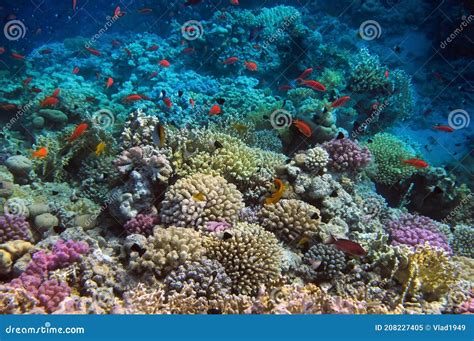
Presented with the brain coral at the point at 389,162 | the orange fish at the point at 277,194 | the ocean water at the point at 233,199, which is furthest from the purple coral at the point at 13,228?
the brain coral at the point at 389,162

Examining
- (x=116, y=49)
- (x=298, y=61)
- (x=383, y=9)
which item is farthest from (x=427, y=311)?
(x=116, y=49)

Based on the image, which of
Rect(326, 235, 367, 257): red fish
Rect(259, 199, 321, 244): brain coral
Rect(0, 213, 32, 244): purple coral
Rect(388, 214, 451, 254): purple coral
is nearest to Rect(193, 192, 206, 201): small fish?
Rect(259, 199, 321, 244): brain coral

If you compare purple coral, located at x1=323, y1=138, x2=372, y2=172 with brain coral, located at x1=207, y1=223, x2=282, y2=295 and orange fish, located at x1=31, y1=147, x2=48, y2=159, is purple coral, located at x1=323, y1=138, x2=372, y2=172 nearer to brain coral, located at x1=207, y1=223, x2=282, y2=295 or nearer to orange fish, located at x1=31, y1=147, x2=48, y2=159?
brain coral, located at x1=207, y1=223, x2=282, y2=295

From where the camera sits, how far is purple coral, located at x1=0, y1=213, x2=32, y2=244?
4.98 m

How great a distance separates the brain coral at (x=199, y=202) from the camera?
4.81m

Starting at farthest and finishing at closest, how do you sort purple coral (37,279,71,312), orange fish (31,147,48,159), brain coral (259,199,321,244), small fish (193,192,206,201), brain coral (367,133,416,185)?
brain coral (367,133,416,185), orange fish (31,147,48,159), brain coral (259,199,321,244), small fish (193,192,206,201), purple coral (37,279,71,312)

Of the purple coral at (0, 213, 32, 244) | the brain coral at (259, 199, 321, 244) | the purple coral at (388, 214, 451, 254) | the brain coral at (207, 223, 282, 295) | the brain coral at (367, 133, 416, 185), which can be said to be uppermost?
the brain coral at (367, 133, 416, 185)

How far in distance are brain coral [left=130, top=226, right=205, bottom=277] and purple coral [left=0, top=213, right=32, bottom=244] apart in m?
1.84

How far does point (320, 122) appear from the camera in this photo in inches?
285

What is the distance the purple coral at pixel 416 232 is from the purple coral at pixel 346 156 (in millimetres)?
1144

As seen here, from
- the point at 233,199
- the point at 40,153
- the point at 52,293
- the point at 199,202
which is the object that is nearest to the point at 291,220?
the point at 233,199

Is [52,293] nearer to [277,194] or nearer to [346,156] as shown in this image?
[277,194]

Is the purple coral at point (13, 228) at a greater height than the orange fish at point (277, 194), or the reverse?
the orange fish at point (277, 194)

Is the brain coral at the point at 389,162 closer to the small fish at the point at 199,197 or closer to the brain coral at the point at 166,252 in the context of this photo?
the small fish at the point at 199,197
